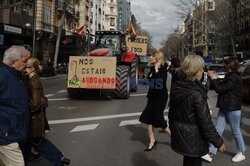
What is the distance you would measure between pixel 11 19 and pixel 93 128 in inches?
Result: 803

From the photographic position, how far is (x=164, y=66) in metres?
5.34

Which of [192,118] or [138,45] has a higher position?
[138,45]

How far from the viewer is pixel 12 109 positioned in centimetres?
283

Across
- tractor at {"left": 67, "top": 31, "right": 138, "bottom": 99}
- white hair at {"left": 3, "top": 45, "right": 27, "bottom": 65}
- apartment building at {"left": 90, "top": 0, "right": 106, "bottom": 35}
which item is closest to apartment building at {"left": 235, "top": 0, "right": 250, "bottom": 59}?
apartment building at {"left": 90, "top": 0, "right": 106, "bottom": 35}

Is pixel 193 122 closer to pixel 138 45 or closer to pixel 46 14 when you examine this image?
pixel 138 45

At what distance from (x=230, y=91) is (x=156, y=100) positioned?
1.33m

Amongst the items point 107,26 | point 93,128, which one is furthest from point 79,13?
point 93,128

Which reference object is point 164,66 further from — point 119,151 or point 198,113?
point 198,113

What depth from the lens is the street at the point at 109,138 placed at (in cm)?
447

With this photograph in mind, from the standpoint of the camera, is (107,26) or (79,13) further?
(107,26)

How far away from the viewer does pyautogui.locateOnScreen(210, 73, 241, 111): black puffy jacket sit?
4.58m

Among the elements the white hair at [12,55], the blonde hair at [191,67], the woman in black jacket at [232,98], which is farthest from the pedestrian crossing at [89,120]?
the blonde hair at [191,67]

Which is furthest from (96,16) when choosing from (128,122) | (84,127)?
(84,127)

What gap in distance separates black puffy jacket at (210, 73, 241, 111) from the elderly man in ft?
9.97
